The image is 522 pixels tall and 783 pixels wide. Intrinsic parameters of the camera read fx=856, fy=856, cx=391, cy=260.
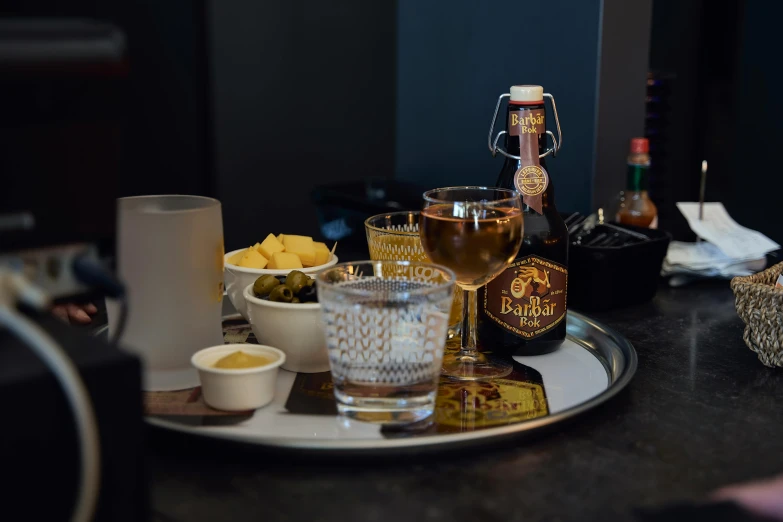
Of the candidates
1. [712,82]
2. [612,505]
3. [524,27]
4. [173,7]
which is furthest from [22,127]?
[712,82]

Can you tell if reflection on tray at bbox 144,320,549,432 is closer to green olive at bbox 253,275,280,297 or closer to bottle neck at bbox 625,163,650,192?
green olive at bbox 253,275,280,297

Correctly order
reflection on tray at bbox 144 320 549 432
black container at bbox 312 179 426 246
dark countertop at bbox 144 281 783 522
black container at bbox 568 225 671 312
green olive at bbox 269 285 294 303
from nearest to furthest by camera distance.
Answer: dark countertop at bbox 144 281 783 522, reflection on tray at bbox 144 320 549 432, green olive at bbox 269 285 294 303, black container at bbox 568 225 671 312, black container at bbox 312 179 426 246

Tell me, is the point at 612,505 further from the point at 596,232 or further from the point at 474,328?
the point at 596,232

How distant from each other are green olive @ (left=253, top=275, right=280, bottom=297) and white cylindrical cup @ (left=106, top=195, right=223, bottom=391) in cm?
5

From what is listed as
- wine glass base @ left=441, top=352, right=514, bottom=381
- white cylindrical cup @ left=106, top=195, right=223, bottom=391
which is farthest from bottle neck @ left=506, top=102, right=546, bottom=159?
white cylindrical cup @ left=106, top=195, right=223, bottom=391

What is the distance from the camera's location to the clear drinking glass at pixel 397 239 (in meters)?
0.98

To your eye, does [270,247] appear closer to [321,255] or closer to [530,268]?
[321,255]

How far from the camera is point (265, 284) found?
0.92m

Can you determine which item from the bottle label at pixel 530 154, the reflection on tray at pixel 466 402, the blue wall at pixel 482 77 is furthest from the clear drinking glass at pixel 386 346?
the blue wall at pixel 482 77

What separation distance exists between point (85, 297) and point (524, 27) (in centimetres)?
143

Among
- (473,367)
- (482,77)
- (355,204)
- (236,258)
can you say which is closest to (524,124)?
(473,367)

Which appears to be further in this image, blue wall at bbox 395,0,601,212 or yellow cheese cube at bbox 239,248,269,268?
blue wall at bbox 395,0,601,212

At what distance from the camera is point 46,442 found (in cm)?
52

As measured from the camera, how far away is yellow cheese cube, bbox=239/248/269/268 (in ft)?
3.30
